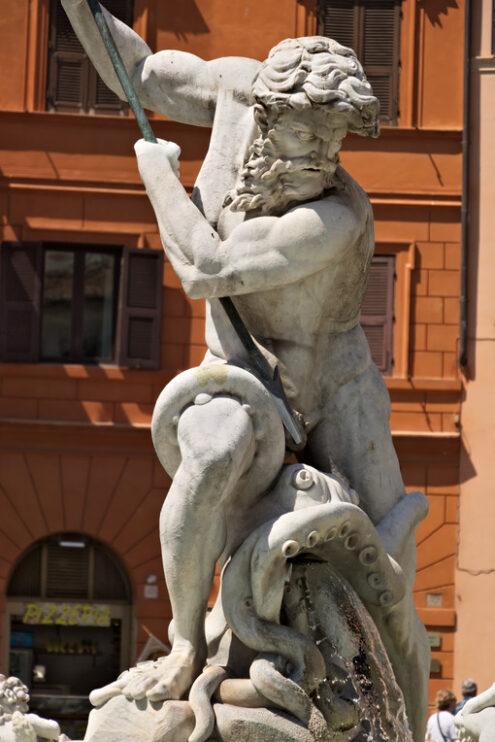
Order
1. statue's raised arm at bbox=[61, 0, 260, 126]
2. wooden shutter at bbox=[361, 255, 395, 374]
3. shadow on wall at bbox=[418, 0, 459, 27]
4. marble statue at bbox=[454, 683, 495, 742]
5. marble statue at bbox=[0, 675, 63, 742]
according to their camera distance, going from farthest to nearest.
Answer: shadow on wall at bbox=[418, 0, 459, 27], wooden shutter at bbox=[361, 255, 395, 374], marble statue at bbox=[454, 683, 495, 742], statue's raised arm at bbox=[61, 0, 260, 126], marble statue at bbox=[0, 675, 63, 742]

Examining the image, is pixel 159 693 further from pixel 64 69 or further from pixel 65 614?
pixel 64 69

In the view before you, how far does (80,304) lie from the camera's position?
25234mm

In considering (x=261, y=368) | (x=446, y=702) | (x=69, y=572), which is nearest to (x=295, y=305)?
(x=261, y=368)

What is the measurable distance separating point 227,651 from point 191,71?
6.38 feet

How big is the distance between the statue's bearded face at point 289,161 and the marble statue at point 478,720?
1.93 m

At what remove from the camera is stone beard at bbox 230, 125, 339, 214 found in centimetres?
689

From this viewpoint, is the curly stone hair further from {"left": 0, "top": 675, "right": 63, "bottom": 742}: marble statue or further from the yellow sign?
the yellow sign

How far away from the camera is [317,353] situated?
707 centimetres

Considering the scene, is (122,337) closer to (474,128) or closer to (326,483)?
(474,128)

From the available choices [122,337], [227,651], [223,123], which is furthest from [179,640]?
[122,337]

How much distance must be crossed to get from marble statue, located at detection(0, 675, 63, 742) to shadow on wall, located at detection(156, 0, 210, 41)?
62.3 ft

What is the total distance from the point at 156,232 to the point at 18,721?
61.3 feet

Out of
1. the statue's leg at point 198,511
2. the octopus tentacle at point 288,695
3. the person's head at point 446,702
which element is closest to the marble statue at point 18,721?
the statue's leg at point 198,511

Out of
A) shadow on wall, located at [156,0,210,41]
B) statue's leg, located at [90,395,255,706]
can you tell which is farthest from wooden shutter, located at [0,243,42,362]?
statue's leg, located at [90,395,255,706]
